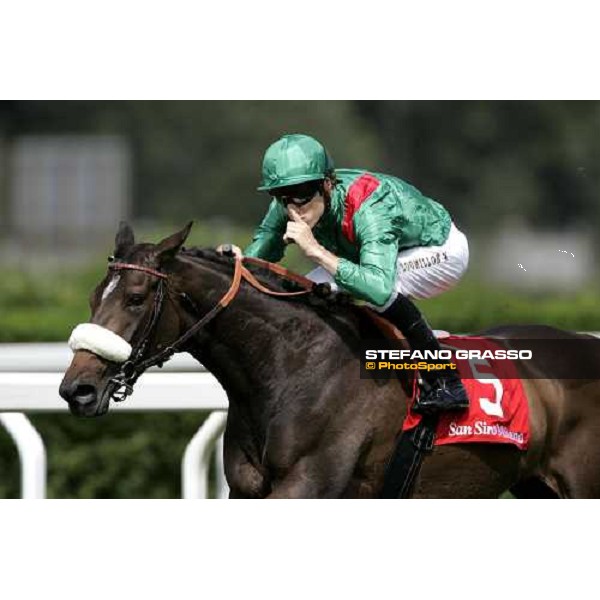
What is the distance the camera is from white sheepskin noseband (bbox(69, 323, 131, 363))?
134 inches

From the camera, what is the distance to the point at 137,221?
4.84 meters

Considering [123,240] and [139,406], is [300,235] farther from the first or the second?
[139,406]

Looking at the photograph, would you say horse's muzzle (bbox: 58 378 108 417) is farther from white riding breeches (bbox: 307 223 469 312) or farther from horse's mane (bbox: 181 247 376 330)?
white riding breeches (bbox: 307 223 469 312)

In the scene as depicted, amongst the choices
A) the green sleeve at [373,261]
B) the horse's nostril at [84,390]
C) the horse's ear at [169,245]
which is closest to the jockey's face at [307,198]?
the green sleeve at [373,261]

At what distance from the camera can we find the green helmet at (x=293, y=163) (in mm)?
3670

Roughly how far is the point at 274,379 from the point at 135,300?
0.51 m

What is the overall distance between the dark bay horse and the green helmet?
0.30m

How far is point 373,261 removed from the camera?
3600mm

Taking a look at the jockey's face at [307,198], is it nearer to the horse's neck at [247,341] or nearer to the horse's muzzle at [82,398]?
the horse's neck at [247,341]

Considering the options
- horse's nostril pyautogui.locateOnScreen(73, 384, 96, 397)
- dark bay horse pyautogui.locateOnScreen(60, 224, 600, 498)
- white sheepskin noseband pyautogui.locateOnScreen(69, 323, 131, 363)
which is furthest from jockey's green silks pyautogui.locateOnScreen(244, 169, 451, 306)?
horse's nostril pyautogui.locateOnScreen(73, 384, 96, 397)

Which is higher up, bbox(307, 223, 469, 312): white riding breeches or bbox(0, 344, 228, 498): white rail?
bbox(307, 223, 469, 312): white riding breeches

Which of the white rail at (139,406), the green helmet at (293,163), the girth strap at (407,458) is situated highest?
the green helmet at (293,163)

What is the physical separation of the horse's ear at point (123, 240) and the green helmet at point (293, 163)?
430mm
